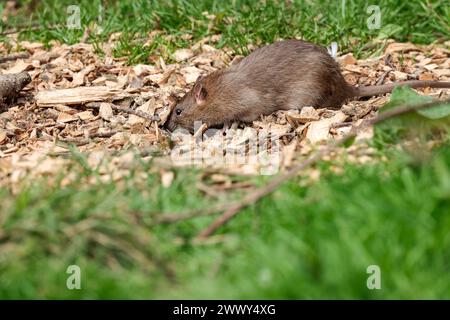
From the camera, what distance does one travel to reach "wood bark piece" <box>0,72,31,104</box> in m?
7.14

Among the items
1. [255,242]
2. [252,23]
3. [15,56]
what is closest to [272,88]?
[252,23]

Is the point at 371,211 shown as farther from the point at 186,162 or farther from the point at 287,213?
the point at 186,162

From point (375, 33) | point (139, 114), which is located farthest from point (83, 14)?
point (375, 33)

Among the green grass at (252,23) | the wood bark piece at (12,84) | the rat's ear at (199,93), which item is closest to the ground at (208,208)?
the wood bark piece at (12,84)

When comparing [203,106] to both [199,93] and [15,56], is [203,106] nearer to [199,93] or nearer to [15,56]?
[199,93]

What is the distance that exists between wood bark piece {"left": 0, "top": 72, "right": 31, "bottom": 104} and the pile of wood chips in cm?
12

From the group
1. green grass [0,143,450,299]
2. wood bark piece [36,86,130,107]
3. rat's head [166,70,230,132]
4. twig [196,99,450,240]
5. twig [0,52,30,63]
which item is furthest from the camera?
twig [0,52,30,63]

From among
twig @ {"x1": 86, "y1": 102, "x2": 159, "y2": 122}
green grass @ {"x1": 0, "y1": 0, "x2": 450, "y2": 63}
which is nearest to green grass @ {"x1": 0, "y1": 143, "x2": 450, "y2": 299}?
twig @ {"x1": 86, "y1": 102, "x2": 159, "y2": 122}

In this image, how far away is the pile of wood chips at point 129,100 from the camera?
6418mm

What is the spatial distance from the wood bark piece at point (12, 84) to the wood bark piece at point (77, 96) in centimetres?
17

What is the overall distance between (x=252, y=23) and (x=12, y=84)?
2364mm

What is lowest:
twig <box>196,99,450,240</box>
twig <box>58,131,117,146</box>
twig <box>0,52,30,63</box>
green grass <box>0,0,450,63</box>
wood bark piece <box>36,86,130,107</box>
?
twig <box>58,131,117,146</box>

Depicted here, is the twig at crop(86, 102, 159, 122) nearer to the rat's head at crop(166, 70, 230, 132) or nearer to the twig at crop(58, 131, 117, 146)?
the rat's head at crop(166, 70, 230, 132)

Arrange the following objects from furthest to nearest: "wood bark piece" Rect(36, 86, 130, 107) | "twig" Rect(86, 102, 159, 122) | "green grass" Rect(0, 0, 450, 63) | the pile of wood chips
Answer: "green grass" Rect(0, 0, 450, 63), "wood bark piece" Rect(36, 86, 130, 107), "twig" Rect(86, 102, 159, 122), the pile of wood chips
